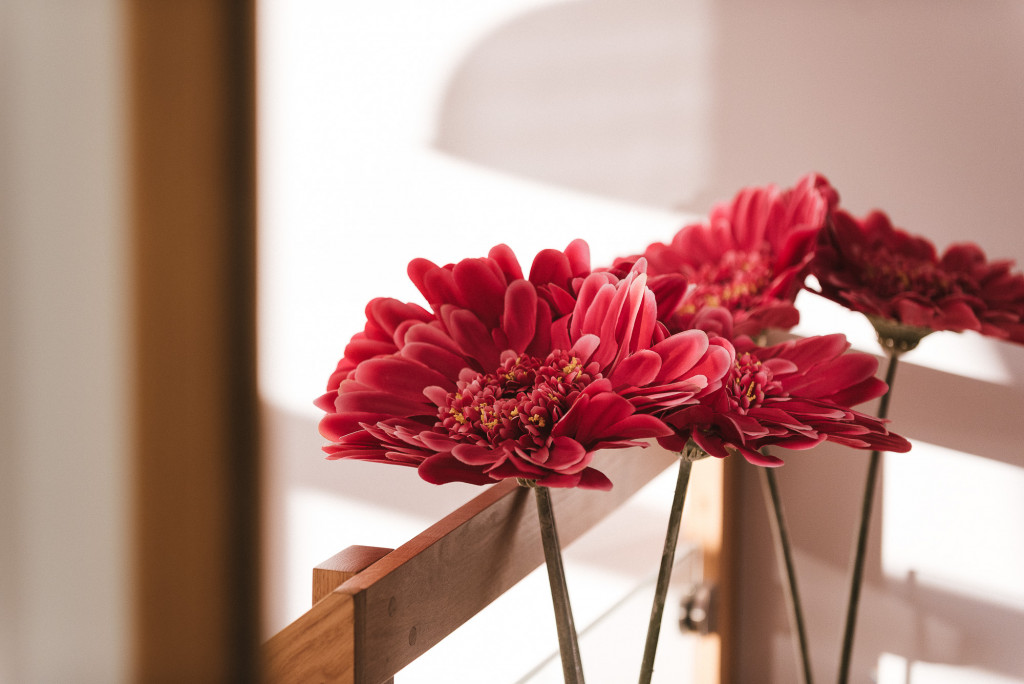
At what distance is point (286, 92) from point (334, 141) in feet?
0.34

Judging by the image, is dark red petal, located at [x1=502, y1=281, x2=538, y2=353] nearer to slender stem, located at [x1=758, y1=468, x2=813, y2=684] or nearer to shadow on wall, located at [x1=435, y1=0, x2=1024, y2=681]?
slender stem, located at [x1=758, y1=468, x2=813, y2=684]

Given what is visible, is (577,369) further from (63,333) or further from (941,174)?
(941,174)

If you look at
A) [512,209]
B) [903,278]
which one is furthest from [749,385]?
[512,209]

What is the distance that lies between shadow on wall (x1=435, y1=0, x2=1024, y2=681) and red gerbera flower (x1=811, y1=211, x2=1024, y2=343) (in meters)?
0.23

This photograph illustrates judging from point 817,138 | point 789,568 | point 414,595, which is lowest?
point 789,568

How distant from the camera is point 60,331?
2.00 feet

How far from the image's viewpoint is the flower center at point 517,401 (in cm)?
40

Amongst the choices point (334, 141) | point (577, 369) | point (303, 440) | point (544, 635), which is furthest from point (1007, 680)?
point (334, 141)

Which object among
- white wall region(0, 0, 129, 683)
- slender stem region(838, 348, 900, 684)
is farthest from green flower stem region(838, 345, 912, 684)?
white wall region(0, 0, 129, 683)

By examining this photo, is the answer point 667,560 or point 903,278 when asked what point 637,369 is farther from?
point 903,278

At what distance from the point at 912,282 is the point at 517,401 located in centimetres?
50

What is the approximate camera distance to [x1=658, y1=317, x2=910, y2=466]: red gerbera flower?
16.6 inches

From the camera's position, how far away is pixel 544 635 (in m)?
1.06

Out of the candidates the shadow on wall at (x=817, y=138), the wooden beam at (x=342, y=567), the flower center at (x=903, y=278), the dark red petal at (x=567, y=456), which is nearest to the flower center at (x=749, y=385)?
the dark red petal at (x=567, y=456)
